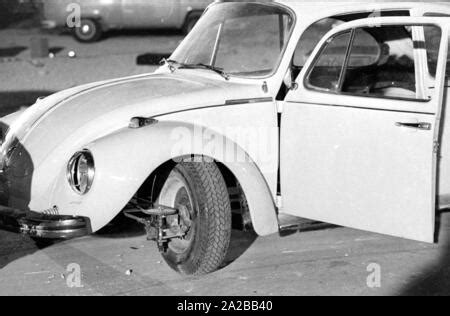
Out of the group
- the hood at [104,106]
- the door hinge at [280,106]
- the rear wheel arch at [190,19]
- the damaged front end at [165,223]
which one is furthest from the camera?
the rear wheel arch at [190,19]

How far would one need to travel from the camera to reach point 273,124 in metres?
5.60

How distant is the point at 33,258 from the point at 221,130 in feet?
5.29

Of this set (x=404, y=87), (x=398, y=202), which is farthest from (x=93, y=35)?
(x=398, y=202)

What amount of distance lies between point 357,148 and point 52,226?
1954 mm

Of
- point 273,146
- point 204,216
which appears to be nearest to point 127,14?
point 273,146

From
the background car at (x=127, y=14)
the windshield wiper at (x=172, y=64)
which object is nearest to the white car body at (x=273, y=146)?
the windshield wiper at (x=172, y=64)

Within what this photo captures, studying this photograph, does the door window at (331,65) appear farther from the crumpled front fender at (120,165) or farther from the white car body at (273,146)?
the crumpled front fender at (120,165)

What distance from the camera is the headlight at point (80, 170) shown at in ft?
16.8

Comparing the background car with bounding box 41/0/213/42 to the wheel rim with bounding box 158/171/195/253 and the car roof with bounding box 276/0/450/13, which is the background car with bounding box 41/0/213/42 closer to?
the car roof with bounding box 276/0/450/13

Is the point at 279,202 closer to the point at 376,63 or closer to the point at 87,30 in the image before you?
the point at 376,63

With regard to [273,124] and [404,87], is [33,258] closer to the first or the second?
[273,124]

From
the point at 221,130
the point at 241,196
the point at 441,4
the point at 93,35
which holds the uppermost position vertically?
the point at 441,4

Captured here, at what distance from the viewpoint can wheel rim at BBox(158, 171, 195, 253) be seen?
205 inches
